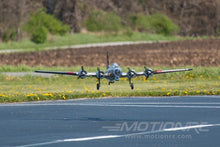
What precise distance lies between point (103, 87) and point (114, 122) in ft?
50.1

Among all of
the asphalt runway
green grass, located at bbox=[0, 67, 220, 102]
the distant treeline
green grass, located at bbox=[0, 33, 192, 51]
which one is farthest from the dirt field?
the asphalt runway

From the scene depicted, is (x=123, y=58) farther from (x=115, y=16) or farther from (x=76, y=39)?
(x=115, y=16)

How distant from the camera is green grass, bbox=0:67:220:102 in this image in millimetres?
30828

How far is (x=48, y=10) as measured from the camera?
383ft

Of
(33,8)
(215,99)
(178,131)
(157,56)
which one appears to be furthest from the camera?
(33,8)

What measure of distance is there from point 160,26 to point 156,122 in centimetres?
9478

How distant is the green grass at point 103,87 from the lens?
30.8 m

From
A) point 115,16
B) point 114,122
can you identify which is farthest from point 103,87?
point 115,16

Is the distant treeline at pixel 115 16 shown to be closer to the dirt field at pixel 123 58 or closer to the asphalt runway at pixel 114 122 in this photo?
the dirt field at pixel 123 58

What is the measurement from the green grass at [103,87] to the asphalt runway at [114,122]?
1459mm

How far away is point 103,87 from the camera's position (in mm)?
36000

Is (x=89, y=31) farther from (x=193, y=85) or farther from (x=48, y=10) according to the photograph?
(x=193, y=85)

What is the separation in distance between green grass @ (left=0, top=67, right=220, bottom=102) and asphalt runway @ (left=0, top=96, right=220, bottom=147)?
4.79ft

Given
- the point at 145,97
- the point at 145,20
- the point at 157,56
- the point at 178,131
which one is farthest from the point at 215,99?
the point at 145,20
